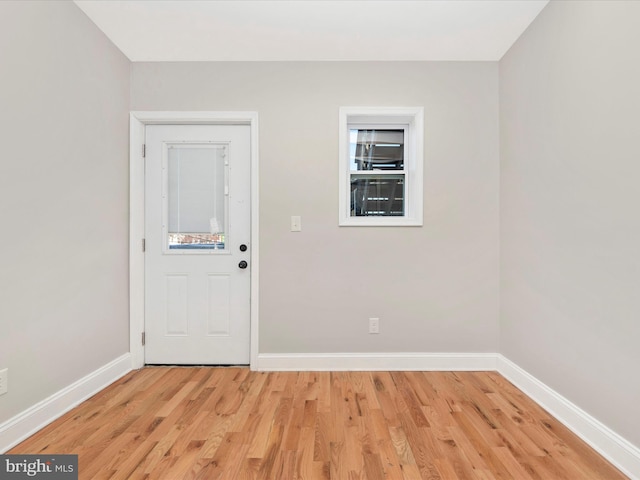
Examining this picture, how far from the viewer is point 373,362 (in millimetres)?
2703

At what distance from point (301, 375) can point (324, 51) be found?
262cm

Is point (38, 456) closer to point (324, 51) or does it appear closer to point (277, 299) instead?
point (277, 299)

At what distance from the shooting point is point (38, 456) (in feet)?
5.40

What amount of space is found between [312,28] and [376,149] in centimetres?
109

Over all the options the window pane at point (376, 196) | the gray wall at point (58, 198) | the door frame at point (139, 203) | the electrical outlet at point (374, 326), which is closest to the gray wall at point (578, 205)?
the window pane at point (376, 196)

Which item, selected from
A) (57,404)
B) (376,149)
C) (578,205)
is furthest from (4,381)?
(578,205)

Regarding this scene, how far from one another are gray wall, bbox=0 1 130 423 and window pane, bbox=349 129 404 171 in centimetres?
195

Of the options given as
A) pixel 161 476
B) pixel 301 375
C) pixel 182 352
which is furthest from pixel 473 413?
pixel 182 352

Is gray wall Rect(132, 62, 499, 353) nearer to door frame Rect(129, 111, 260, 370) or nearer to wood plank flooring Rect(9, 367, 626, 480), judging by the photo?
door frame Rect(129, 111, 260, 370)

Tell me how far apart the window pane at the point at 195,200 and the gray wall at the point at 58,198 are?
1.28ft

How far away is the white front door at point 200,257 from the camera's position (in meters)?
2.79

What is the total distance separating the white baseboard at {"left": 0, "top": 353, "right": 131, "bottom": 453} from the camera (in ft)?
5.59

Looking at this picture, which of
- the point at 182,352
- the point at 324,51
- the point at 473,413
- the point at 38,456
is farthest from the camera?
the point at 182,352

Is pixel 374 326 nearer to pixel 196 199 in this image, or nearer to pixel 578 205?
pixel 578 205
